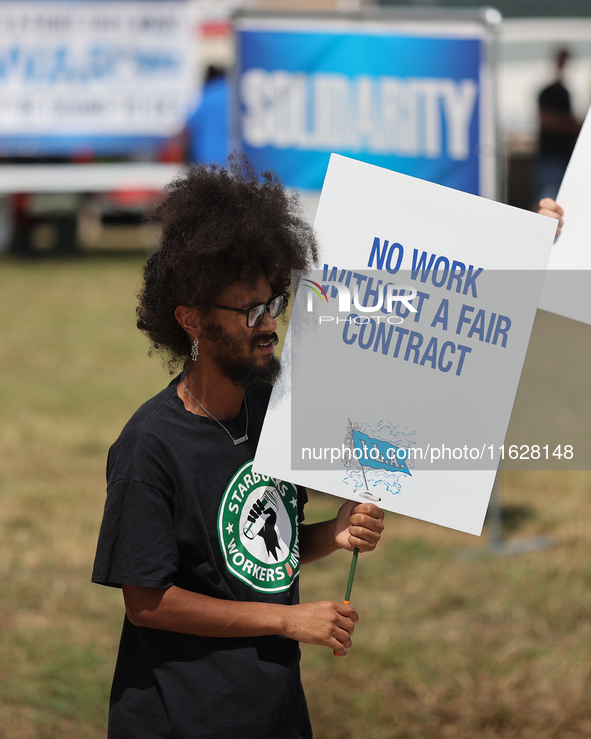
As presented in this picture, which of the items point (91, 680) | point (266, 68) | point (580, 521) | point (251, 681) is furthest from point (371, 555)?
point (251, 681)

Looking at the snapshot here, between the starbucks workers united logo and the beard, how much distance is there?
0.18 m

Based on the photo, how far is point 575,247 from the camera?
2.08 m

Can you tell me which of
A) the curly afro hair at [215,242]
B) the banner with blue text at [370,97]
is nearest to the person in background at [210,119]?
the banner with blue text at [370,97]

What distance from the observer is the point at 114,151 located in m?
14.0

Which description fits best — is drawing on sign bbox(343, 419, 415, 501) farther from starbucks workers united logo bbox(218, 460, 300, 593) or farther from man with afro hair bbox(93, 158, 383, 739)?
starbucks workers united logo bbox(218, 460, 300, 593)

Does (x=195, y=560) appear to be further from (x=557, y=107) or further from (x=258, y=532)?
(x=557, y=107)

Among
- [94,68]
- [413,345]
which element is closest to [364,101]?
[413,345]

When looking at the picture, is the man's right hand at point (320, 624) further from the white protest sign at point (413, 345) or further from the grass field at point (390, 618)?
the grass field at point (390, 618)

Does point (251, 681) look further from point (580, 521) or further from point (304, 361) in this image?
point (580, 521)

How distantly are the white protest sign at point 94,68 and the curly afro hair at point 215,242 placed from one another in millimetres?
12587

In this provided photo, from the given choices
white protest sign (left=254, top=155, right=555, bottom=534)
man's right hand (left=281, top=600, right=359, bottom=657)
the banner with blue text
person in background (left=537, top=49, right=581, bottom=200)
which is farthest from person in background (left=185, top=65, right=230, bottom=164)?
man's right hand (left=281, top=600, right=359, bottom=657)

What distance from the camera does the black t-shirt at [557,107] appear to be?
993 cm

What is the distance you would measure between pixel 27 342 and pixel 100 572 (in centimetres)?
798

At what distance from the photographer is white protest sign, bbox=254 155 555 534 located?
177 cm
